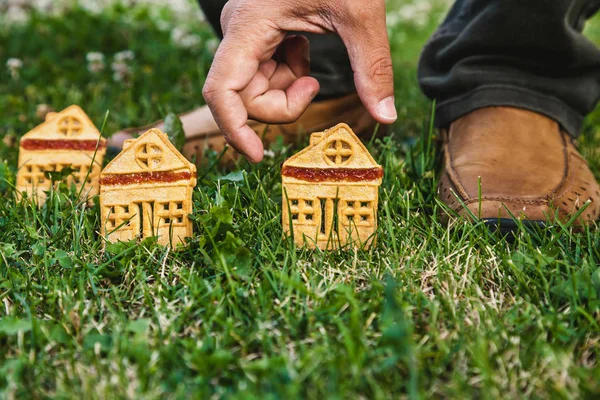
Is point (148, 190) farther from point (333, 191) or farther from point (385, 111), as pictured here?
point (385, 111)

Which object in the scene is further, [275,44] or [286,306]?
[275,44]

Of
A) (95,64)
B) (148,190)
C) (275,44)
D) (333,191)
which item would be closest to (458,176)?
(333,191)

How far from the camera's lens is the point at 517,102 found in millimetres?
2387

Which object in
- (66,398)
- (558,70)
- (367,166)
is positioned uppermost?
(558,70)

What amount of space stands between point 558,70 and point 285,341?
64.9 inches

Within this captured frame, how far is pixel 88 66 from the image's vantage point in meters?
3.93

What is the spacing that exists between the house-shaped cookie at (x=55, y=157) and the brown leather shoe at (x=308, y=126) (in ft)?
1.56

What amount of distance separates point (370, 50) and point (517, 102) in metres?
0.84

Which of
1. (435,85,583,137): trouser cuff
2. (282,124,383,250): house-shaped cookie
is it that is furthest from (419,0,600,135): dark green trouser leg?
(282,124,383,250): house-shaped cookie

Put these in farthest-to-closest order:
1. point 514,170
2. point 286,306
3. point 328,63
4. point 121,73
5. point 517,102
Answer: point 121,73 < point 328,63 < point 517,102 < point 514,170 < point 286,306

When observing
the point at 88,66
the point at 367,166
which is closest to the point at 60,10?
the point at 88,66

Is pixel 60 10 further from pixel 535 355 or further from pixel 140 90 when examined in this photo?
pixel 535 355

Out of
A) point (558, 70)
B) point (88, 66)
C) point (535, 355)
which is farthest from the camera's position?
point (88, 66)

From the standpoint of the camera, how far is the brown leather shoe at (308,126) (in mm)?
2662
